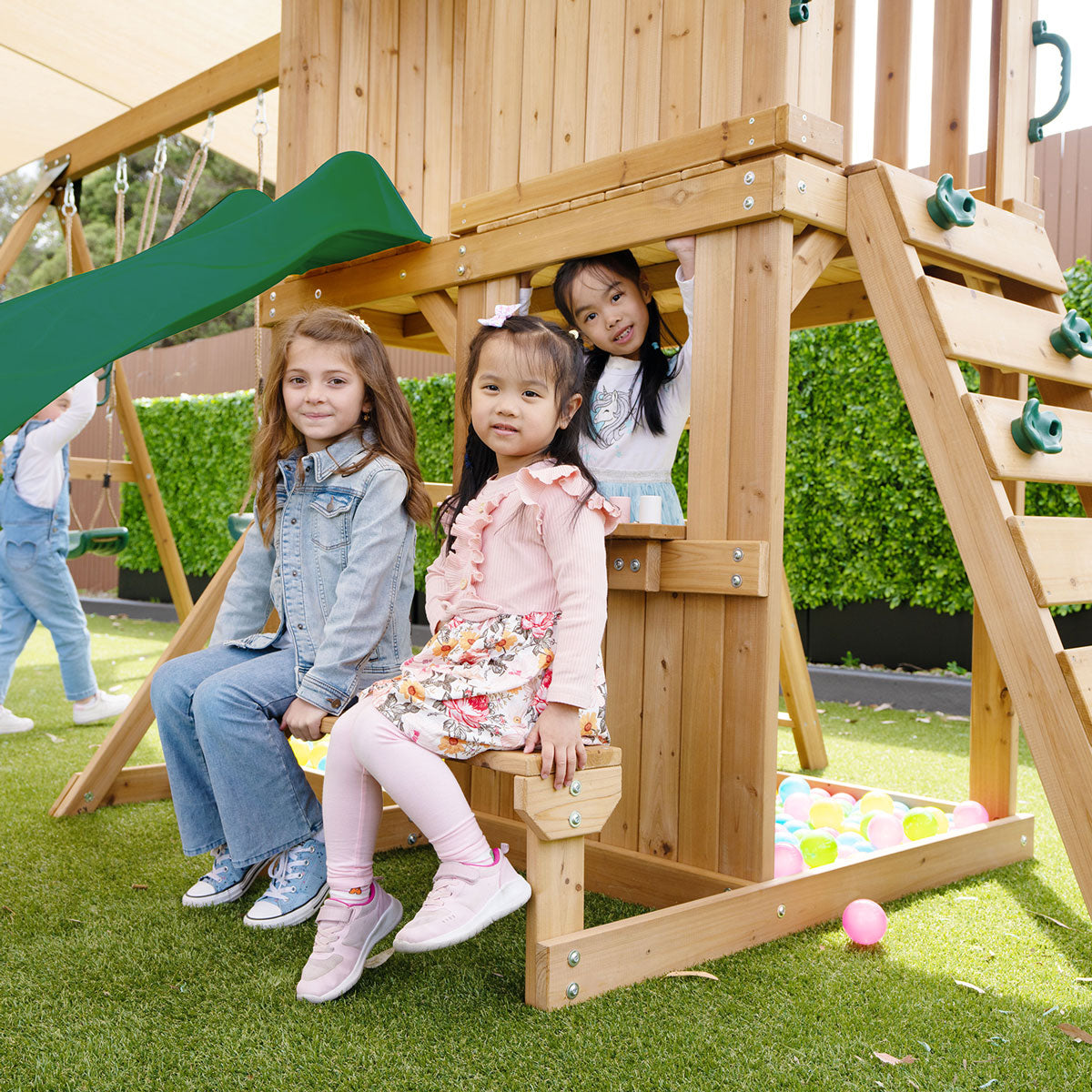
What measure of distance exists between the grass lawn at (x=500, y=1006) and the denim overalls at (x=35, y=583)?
233cm

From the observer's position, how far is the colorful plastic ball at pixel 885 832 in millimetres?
3109

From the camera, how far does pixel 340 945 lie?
2098mm

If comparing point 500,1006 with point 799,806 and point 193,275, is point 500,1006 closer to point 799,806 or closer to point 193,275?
point 799,806

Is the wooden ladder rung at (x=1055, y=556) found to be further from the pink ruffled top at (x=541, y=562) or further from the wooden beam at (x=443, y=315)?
the wooden beam at (x=443, y=315)

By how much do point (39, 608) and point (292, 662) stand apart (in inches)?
118

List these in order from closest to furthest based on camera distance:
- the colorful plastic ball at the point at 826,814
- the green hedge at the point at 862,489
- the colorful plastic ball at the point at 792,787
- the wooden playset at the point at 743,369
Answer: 1. the wooden playset at the point at 743,369
2. the colorful plastic ball at the point at 826,814
3. the colorful plastic ball at the point at 792,787
4. the green hedge at the point at 862,489

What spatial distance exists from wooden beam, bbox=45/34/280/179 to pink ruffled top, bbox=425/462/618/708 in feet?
7.96

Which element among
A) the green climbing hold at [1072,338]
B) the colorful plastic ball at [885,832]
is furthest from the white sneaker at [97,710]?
the green climbing hold at [1072,338]

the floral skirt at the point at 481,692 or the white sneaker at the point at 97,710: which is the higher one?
the floral skirt at the point at 481,692

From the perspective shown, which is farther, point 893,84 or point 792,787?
point 792,787

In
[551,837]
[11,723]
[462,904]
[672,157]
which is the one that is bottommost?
[11,723]

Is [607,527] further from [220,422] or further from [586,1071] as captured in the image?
[220,422]

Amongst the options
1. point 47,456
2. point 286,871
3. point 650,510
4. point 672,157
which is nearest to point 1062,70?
point 672,157

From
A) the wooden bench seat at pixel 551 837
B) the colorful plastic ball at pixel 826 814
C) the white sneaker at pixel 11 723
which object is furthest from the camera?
the white sneaker at pixel 11 723
